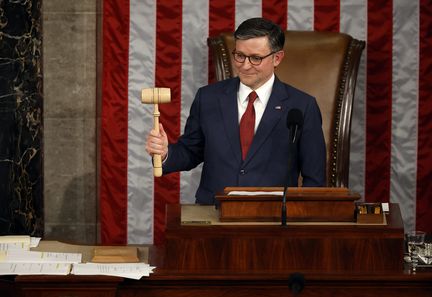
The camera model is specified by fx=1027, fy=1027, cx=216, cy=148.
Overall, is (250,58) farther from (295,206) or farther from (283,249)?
(283,249)

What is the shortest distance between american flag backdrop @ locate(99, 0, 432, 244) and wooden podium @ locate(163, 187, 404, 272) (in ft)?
8.20

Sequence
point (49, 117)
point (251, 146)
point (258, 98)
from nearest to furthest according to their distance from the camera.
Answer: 1. point (251, 146)
2. point (258, 98)
3. point (49, 117)

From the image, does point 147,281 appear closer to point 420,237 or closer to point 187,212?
point 187,212

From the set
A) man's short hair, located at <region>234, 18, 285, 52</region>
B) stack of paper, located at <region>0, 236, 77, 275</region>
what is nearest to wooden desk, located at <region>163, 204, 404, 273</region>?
stack of paper, located at <region>0, 236, 77, 275</region>

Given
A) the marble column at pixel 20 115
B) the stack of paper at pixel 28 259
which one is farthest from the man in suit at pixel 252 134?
the marble column at pixel 20 115

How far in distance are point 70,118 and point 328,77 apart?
1.66 meters

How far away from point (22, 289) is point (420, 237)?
1572 mm

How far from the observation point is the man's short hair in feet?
15.7

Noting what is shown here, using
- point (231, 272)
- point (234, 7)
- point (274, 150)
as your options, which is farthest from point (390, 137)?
point (231, 272)

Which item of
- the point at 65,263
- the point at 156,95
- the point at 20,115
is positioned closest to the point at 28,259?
the point at 65,263

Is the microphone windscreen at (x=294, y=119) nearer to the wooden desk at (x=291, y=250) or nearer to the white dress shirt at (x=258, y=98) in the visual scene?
the wooden desk at (x=291, y=250)

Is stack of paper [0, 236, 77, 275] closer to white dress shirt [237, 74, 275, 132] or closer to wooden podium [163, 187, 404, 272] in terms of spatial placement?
wooden podium [163, 187, 404, 272]

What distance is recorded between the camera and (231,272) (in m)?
3.87

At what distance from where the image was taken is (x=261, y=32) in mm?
4816
